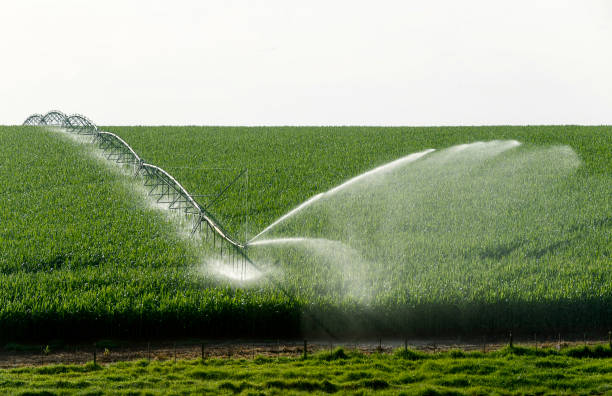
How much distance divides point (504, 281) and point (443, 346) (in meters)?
4.12

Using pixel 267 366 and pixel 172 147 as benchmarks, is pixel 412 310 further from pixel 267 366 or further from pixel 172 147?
pixel 172 147

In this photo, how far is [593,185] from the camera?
30641 millimetres

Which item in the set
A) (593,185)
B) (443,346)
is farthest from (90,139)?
(443,346)

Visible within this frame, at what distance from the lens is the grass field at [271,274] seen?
16.4 meters

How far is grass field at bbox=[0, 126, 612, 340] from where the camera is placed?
16.4 meters

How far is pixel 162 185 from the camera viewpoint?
28.9m

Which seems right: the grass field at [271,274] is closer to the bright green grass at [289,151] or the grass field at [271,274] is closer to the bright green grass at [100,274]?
the bright green grass at [100,274]

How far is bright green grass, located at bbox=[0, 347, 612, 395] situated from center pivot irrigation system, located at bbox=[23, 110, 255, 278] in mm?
6564

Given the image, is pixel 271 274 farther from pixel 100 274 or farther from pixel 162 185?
pixel 162 185

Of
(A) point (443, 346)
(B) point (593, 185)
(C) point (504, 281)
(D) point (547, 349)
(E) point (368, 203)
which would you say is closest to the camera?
(D) point (547, 349)

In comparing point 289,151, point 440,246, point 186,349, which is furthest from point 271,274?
point 289,151

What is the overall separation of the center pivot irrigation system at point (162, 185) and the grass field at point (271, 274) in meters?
0.86
